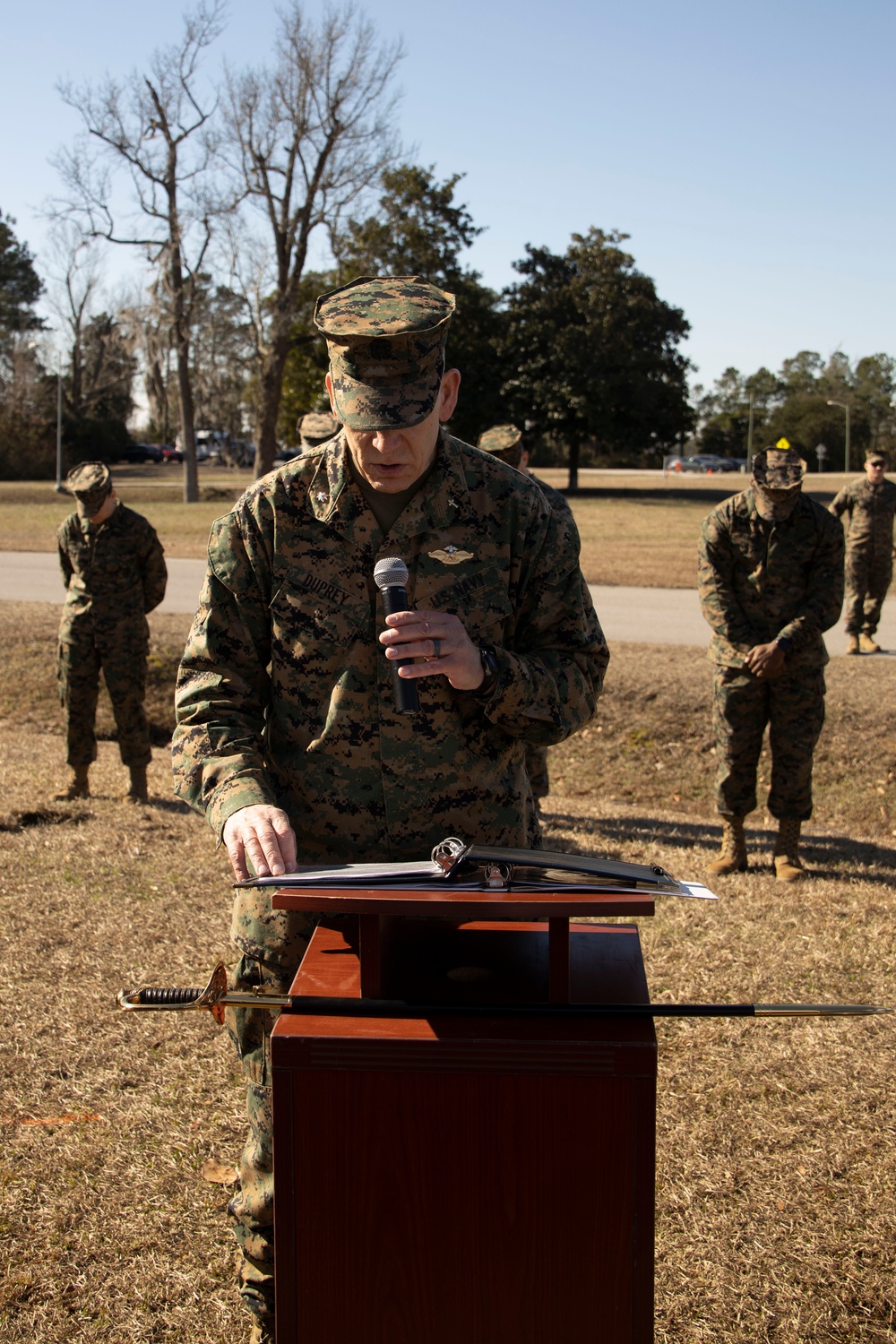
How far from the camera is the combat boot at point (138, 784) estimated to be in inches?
311

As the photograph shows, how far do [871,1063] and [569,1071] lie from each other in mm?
2707

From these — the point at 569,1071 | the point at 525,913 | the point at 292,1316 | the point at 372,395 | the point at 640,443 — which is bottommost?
the point at 292,1316

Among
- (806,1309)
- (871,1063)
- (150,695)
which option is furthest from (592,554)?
(806,1309)

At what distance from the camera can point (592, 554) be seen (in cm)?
2064

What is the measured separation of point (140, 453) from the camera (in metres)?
56.7

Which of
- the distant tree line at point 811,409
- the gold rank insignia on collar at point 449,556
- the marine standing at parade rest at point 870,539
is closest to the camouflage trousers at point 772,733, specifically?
the gold rank insignia on collar at point 449,556

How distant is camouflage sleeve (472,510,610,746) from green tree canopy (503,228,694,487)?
3495cm

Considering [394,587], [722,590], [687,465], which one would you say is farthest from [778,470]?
[687,465]

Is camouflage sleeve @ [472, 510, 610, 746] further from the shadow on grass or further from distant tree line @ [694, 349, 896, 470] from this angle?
distant tree line @ [694, 349, 896, 470]

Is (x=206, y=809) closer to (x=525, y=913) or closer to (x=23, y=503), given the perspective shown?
(x=525, y=913)

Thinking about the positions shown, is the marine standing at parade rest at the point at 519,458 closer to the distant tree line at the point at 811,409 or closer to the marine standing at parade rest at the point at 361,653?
the marine standing at parade rest at the point at 361,653

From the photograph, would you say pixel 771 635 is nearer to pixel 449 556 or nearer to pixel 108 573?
pixel 108 573

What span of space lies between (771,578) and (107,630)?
4.18 meters

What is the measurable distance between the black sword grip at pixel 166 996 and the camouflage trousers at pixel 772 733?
4958mm
